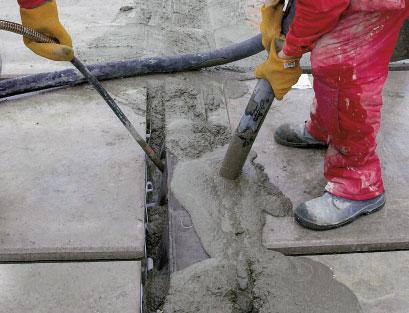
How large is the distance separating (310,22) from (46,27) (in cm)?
100

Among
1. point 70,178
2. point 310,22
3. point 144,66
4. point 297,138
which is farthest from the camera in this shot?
point 144,66

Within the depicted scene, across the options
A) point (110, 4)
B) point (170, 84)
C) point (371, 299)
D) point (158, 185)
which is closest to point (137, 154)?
point (158, 185)

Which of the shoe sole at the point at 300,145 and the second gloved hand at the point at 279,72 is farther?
→ the shoe sole at the point at 300,145

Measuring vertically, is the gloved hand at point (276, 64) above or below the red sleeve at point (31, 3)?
below

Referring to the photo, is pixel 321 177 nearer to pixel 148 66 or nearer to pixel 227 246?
pixel 227 246

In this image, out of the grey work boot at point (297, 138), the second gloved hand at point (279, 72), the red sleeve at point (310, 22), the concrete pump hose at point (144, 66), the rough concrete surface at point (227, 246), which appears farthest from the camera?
the concrete pump hose at point (144, 66)

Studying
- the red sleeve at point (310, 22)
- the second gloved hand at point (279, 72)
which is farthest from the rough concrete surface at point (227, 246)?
the red sleeve at point (310, 22)

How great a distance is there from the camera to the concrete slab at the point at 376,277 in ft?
6.06

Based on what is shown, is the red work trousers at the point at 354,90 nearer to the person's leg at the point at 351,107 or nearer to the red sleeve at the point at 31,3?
the person's leg at the point at 351,107

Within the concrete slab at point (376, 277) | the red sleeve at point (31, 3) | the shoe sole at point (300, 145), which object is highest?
the red sleeve at point (31, 3)

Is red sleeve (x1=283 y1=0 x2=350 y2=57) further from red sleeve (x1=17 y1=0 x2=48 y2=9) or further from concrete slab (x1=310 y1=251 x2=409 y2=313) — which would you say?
red sleeve (x1=17 y1=0 x2=48 y2=9)

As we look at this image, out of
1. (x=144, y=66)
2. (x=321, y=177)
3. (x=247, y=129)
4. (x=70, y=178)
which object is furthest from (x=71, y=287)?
(x=144, y=66)

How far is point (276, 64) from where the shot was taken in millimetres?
1988

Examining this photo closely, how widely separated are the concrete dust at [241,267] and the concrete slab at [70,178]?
0.24 m
